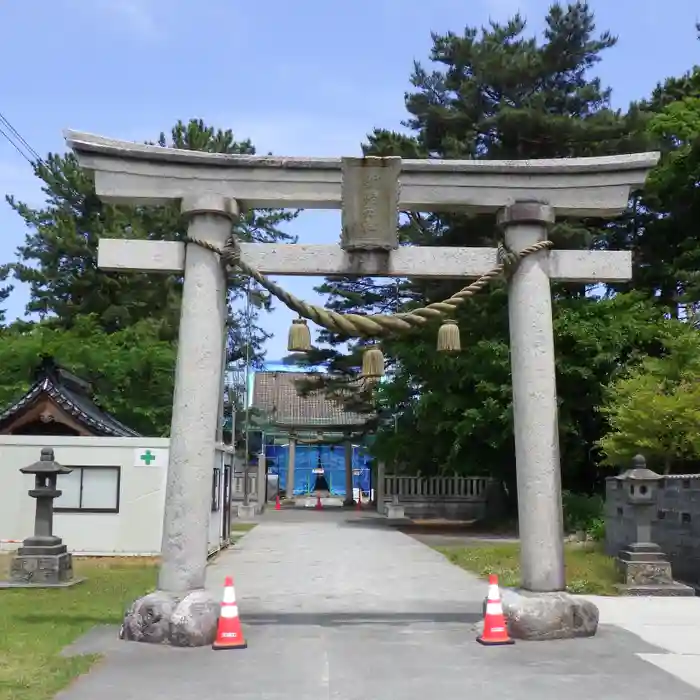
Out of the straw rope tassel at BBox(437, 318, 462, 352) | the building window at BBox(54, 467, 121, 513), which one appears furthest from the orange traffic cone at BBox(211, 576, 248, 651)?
the building window at BBox(54, 467, 121, 513)

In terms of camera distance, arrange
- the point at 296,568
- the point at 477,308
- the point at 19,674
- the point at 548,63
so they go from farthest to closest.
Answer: the point at 548,63 → the point at 477,308 → the point at 296,568 → the point at 19,674

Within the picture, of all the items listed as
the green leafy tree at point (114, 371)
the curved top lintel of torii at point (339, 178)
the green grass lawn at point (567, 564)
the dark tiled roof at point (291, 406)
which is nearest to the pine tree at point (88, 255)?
the green leafy tree at point (114, 371)

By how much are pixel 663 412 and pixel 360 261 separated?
10.2m

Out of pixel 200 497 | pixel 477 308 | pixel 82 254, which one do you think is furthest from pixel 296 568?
pixel 82 254

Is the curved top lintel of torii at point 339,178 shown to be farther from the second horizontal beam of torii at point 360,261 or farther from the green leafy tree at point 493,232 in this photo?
the green leafy tree at point 493,232

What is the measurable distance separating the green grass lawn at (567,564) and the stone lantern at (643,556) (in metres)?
0.36

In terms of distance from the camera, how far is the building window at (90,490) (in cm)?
1841

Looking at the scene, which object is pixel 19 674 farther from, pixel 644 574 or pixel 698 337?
pixel 698 337

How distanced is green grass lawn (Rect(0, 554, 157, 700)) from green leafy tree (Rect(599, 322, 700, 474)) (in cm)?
1015

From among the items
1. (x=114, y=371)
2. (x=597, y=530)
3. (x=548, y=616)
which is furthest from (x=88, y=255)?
(x=548, y=616)

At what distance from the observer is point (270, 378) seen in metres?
55.1

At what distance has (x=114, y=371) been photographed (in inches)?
1143

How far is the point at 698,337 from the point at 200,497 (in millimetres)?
14807

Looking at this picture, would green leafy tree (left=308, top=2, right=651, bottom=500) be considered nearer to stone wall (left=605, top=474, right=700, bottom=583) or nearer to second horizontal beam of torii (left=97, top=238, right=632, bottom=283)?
stone wall (left=605, top=474, right=700, bottom=583)
